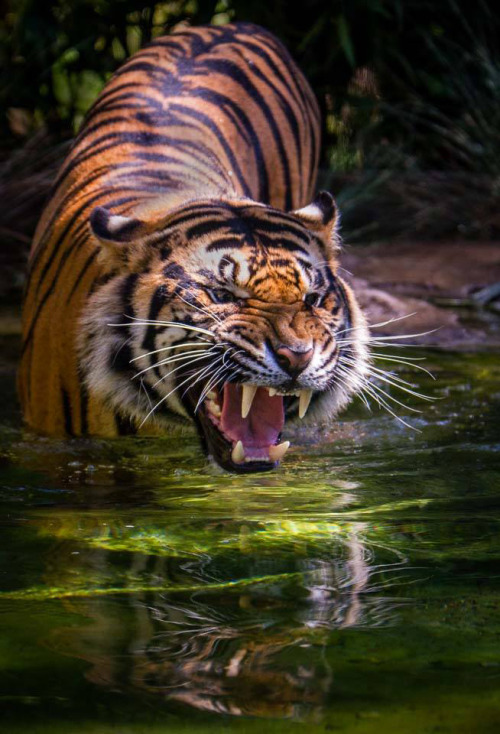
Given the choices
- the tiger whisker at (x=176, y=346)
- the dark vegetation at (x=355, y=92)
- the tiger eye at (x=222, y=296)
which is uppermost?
the tiger eye at (x=222, y=296)

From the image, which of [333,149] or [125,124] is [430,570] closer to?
[125,124]

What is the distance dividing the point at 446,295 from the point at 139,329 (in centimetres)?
302

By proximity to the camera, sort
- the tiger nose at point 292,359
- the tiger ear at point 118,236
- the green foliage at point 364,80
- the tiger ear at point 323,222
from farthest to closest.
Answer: the green foliage at point 364,80 → the tiger ear at point 323,222 → the tiger ear at point 118,236 → the tiger nose at point 292,359

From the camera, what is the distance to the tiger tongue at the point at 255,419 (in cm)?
308

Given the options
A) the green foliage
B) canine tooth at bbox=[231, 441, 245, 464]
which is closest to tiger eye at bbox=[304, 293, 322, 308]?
canine tooth at bbox=[231, 441, 245, 464]

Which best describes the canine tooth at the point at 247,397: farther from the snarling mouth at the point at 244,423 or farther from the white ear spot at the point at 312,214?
the white ear spot at the point at 312,214

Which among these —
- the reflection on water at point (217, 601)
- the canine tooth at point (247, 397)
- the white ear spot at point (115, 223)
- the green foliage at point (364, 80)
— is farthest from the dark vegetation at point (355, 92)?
the reflection on water at point (217, 601)

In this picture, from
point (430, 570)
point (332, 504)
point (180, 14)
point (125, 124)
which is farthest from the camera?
point (180, 14)

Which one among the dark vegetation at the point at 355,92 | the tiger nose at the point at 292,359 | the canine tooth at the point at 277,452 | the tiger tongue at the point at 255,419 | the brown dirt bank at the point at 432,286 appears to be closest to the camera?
the tiger nose at the point at 292,359

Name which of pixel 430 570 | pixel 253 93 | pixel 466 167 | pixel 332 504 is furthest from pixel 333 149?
pixel 430 570

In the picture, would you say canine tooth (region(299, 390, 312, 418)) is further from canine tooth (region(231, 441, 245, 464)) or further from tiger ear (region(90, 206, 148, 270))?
tiger ear (region(90, 206, 148, 270))

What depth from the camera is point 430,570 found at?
2291 millimetres

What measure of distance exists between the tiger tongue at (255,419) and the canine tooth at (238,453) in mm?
68

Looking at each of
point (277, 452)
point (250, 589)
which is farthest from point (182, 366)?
point (250, 589)
